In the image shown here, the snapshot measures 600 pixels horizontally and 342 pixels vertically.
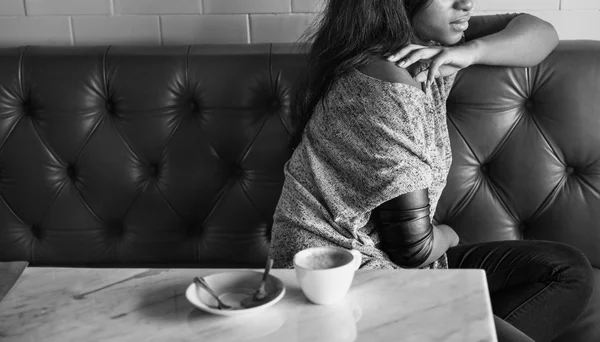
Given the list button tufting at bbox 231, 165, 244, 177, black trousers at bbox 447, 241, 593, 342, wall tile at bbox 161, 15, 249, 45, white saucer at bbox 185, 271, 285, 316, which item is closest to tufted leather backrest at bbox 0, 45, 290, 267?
button tufting at bbox 231, 165, 244, 177

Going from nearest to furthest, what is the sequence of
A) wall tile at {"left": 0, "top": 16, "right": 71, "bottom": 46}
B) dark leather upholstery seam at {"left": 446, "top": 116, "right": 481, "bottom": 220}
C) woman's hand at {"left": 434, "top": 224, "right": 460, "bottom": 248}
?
woman's hand at {"left": 434, "top": 224, "right": 460, "bottom": 248}
dark leather upholstery seam at {"left": 446, "top": 116, "right": 481, "bottom": 220}
wall tile at {"left": 0, "top": 16, "right": 71, "bottom": 46}

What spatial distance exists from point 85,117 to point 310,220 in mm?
676

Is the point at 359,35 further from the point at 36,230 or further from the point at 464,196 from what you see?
the point at 36,230

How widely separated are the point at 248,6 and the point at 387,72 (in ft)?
2.31

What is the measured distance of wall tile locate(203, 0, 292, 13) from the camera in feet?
6.19

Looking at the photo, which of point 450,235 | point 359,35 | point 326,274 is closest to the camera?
point 326,274

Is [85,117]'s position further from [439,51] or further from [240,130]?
[439,51]

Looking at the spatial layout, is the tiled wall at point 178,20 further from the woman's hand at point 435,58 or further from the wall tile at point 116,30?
the woman's hand at point 435,58

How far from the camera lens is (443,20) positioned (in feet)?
4.73

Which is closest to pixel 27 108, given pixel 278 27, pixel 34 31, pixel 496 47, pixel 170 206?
pixel 34 31

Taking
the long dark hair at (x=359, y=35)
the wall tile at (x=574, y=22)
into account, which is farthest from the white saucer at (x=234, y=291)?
the wall tile at (x=574, y=22)

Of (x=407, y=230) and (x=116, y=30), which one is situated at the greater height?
(x=116, y=30)

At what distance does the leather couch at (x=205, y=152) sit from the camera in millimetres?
1640

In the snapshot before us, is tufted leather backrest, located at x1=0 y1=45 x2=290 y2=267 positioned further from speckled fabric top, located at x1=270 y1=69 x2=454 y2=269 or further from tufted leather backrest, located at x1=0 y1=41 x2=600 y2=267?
speckled fabric top, located at x1=270 y1=69 x2=454 y2=269
